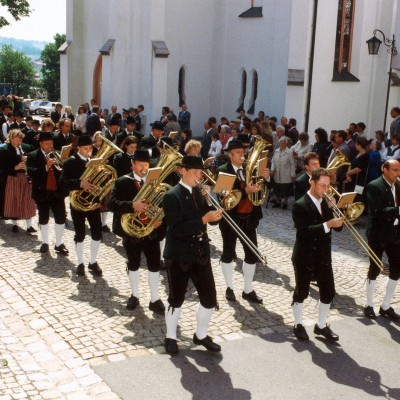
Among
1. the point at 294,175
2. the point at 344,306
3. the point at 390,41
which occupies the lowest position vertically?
the point at 344,306

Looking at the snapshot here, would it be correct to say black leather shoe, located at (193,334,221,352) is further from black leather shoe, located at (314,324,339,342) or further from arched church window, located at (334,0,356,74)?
arched church window, located at (334,0,356,74)

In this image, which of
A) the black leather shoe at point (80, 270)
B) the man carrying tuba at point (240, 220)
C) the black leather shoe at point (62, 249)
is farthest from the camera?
the black leather shoe at point (62, 249)

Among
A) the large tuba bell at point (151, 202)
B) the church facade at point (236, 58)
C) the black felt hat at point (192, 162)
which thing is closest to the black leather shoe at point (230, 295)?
the large tuba bell at point (151, 202)

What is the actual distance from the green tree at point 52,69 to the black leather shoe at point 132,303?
6903cm

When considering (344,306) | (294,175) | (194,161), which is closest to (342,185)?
(294,175)

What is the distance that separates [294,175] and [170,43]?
13903 mm

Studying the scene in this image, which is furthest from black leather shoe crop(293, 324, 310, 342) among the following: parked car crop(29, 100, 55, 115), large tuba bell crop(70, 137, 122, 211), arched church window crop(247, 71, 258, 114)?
parked car crop(29, 100, 55, 115)

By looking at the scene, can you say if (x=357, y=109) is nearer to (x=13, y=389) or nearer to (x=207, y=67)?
(x=207, y=67)

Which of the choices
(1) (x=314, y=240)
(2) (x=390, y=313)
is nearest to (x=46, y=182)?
(1) (x=314, y=240)

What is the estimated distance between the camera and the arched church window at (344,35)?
73.3ft

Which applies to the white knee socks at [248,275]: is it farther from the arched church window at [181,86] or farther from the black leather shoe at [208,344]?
the arched church window at [181,86]

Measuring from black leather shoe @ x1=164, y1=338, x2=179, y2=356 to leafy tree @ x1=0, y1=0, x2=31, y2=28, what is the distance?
29306mm

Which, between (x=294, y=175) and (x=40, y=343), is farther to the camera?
(x=294, y=175)

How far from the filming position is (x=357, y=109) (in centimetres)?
2325
